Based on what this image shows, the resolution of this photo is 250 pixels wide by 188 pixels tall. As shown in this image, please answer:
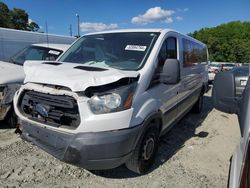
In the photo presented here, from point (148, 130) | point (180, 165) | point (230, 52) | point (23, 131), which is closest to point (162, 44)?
point (148, 130)

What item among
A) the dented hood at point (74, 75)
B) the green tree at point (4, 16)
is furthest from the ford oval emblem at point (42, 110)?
the green tree at point (4, 16)

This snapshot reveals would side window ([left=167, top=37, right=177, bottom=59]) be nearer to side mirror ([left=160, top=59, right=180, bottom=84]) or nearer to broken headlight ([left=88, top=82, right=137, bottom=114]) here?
side mirror ([left=160, top=59, right=180, bottom=84])

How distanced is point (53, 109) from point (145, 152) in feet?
4.57

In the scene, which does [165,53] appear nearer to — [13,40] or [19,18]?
[13,40]

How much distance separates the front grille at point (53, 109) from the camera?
123 inches

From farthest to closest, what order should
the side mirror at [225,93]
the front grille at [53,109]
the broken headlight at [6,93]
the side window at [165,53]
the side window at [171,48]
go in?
1. the broken headlight at [6,93]
2. the side window at [171,48]
3. the side window at [165,53]
4. the front grille at [53,109]
5. the side mirror at [225,93]

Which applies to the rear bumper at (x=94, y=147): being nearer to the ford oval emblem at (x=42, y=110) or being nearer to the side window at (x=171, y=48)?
the ford oval emblem at (x=42, y=110)

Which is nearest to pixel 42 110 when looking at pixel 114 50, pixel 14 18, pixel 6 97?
pixel 114 50

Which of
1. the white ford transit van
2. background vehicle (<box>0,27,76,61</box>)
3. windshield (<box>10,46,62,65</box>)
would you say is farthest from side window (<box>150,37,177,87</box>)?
background vehicle (<box>0,27,76,61</box>)

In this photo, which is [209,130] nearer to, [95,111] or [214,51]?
[95,111]

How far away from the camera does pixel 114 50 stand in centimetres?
418

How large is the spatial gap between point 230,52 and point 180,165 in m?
55.3

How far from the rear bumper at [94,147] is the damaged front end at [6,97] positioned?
2101mm

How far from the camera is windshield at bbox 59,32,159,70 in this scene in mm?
3893
